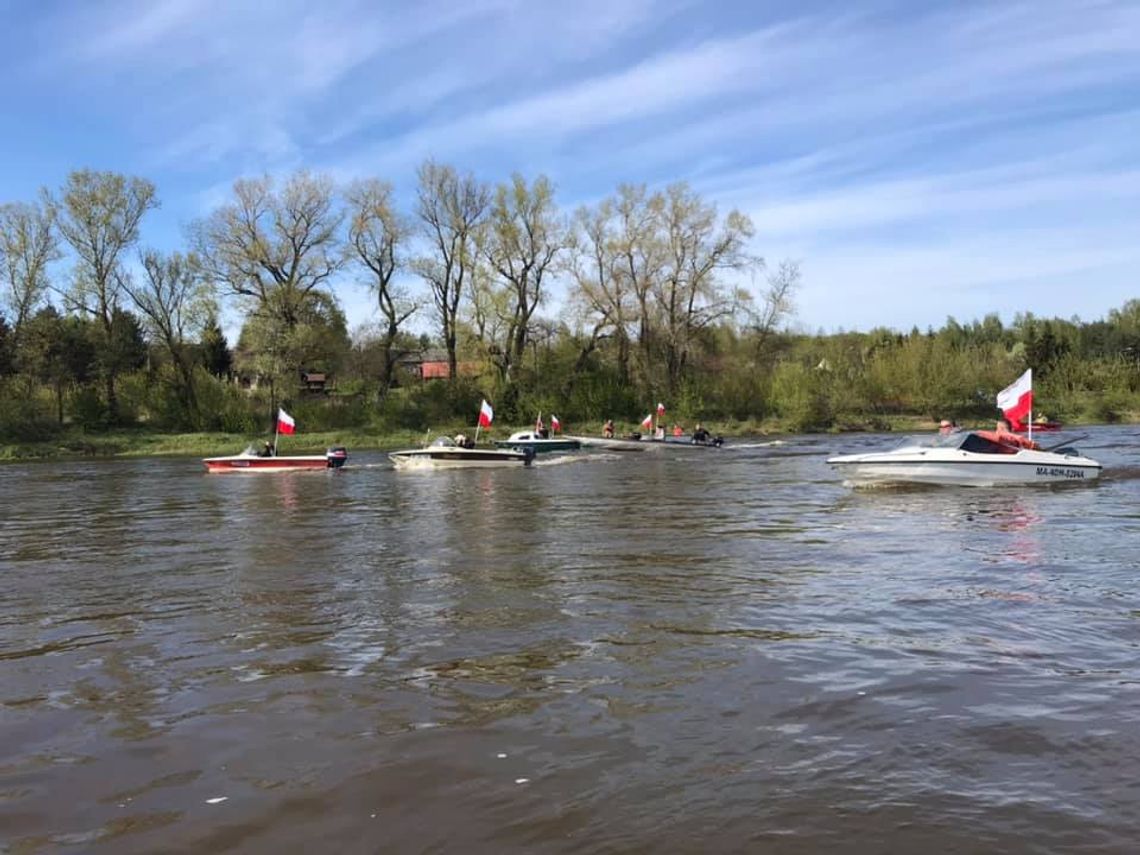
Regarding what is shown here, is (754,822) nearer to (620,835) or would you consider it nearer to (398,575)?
(620,835)

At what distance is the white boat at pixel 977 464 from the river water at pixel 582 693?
6.04 meters

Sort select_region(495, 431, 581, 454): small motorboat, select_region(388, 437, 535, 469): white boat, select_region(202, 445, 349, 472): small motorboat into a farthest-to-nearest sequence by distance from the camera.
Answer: select_region(495, 431, 581, 454): small motorboat, select_region(388, 437, 535, 469): white boat, select_region(202, 445, 349, 472): small motorboat

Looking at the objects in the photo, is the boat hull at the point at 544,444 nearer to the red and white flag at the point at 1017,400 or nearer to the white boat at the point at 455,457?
the white boat at the point at 455,457

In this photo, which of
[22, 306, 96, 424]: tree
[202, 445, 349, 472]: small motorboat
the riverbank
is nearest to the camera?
[202, 445, 349, 472]: small motorboat

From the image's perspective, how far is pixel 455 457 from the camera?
34906 millimetres

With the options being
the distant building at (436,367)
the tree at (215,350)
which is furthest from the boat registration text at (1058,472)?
the tree at (215,350)

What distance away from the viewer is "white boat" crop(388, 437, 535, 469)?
34.9 meters

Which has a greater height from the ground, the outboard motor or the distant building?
the distant building

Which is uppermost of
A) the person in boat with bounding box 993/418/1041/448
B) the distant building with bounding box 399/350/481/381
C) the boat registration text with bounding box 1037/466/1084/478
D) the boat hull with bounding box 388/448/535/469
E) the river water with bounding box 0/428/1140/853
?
the distant building with bounding box 399/350/481/381

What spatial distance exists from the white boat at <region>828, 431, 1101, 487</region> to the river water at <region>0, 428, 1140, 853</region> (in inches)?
238

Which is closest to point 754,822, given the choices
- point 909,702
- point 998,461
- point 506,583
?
point 909,702

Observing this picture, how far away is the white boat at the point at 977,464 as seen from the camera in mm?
22188

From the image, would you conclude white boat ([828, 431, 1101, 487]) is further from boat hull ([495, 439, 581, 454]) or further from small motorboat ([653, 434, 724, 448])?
boat hull ([495, 439, 581, 454])

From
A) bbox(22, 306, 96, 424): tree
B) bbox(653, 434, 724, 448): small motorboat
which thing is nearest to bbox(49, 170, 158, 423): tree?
bbox(22, 306, 96, 424): tree
